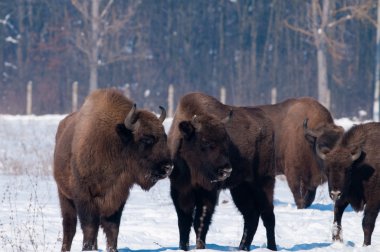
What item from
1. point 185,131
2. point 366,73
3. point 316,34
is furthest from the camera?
point 366,73

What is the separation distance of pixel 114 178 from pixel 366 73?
42071mm

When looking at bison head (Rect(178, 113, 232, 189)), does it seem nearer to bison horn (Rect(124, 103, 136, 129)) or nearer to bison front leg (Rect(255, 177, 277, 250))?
bison horn (Rect(124, 103, 136, 129))

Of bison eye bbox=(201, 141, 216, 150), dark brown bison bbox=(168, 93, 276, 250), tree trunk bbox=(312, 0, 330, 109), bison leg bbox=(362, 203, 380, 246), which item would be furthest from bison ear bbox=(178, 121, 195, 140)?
tree trunk bbox=(312, 0, 330, 109)

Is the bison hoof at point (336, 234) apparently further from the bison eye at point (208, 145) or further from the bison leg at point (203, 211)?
the bison eye at point (208, 145)

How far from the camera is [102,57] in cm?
4566

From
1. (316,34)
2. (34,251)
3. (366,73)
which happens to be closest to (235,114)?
(34,251)

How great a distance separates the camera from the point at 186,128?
33.6 feet

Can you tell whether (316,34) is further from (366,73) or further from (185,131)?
(185,131)

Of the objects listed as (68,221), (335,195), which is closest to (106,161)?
(68,221)

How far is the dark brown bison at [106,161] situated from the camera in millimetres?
9391

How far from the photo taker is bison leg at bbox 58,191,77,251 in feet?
32.4

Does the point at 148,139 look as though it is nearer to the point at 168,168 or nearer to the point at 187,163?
the point at 168,168

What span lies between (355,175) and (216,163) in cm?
219

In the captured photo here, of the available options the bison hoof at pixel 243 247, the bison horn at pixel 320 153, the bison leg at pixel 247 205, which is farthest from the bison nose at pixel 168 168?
the bison horn at pixel 320 153
